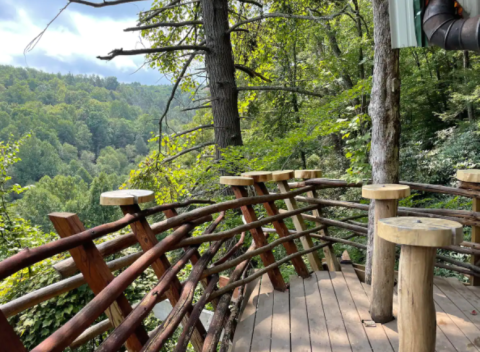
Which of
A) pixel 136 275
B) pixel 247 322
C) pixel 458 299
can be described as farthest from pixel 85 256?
pixel 458 299

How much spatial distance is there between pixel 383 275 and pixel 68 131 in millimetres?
89669

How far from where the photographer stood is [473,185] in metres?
2.78

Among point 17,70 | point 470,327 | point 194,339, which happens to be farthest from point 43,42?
point 17,70

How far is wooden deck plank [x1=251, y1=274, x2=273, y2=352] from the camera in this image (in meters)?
1.93

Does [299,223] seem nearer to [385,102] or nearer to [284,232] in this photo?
[284,232]

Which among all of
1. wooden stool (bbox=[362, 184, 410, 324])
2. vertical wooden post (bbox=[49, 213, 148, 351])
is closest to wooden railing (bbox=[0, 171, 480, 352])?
vertical wooden post (bbox=[49, 213, 148, 351])

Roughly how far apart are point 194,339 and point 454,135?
10900 mm

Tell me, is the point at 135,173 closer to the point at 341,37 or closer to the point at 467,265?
the point at 467,265

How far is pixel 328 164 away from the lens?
12445mm

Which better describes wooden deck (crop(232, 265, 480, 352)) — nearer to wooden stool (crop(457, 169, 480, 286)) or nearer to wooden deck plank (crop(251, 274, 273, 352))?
wooden deck plank (crop(251, 274, 273, 352))

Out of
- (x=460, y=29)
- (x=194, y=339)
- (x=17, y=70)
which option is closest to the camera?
(x=194, y=339)

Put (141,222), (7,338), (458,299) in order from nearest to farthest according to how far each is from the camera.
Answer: (7,338), (141,222), (458,299)

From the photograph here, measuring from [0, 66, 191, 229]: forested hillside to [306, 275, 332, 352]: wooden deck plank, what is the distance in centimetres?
4922

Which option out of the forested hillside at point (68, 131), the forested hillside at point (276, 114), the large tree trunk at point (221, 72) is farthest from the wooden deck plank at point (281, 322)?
the forested hillside at point (68, 131)
